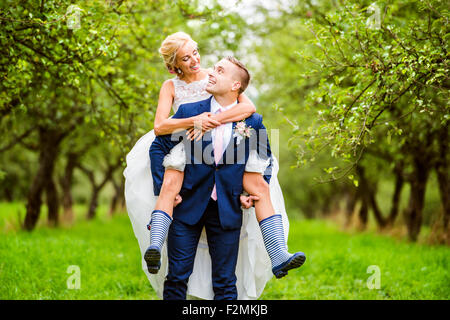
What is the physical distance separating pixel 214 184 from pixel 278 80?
9193 millimetres

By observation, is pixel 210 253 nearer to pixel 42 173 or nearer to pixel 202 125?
pixel 202 125

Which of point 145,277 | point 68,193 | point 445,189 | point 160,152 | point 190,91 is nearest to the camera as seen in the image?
point 160,152

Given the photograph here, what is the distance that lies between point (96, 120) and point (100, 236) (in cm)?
471

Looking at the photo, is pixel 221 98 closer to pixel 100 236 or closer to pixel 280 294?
pixel 280 294

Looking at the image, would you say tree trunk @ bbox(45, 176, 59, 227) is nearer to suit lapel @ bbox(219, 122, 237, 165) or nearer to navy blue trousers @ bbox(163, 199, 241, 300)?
navy blue trousers @ bbox(163, 199, 241, 300)

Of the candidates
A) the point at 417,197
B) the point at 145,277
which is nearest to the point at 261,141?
the point at 145,277

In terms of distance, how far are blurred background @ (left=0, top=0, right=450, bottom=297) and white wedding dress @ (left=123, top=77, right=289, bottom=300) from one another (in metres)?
0.77

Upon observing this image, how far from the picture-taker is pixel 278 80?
41.0ft

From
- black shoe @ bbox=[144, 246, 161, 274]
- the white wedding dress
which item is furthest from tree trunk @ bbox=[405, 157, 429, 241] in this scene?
black shoe @ bbox=[144, 246, 161, 274]

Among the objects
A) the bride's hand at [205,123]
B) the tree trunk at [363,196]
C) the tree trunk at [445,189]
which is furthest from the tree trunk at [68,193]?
the bride's hand at [205,123]

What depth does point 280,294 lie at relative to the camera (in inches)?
238

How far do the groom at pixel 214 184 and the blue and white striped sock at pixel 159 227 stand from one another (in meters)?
0.18

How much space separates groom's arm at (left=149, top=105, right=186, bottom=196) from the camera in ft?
12.3
